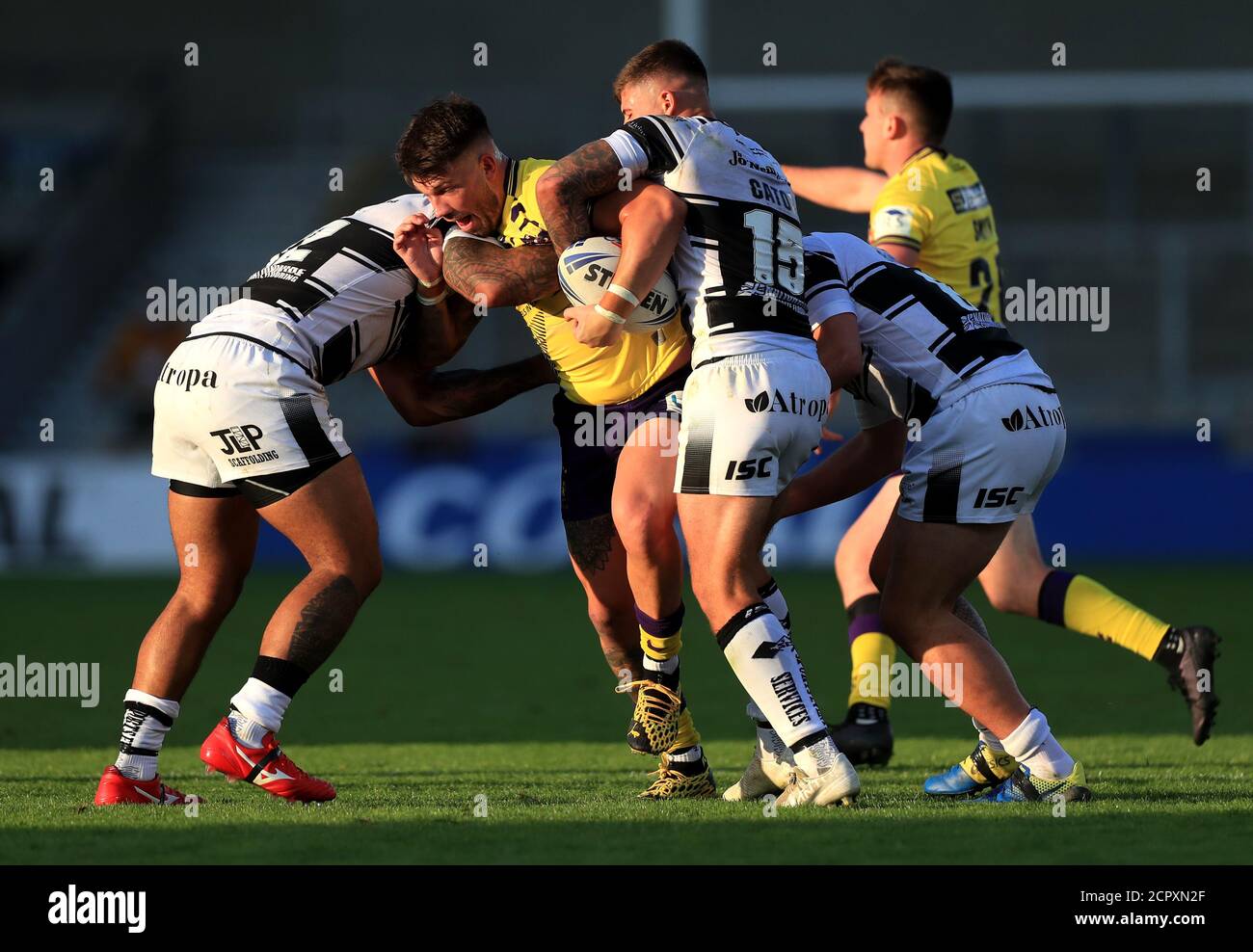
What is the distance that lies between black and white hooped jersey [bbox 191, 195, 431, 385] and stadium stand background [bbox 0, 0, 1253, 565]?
11817 mm

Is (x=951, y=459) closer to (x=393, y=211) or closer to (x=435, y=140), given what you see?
(x=435, y=140)

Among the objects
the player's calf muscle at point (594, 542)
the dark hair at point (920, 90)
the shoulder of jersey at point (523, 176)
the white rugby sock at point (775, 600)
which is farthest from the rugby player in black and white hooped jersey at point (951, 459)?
the dark hair at point (920, 90)

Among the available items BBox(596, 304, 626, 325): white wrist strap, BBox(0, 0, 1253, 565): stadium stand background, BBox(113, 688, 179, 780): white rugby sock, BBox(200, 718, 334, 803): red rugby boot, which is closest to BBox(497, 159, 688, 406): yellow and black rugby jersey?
BBox(596, 304, 626, 325): white wrist strap

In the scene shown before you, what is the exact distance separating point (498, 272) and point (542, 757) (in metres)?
2.25

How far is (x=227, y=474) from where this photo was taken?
5586mm

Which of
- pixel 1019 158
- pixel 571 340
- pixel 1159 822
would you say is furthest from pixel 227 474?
pixel 1019 158

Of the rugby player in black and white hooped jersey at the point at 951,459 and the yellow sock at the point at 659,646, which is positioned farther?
the yellow sock at the point at 659,646

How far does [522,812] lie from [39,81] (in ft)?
73.7

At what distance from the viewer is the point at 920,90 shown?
7.20 m

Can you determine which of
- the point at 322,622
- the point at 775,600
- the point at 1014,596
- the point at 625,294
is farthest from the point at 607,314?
the point at 1014,596

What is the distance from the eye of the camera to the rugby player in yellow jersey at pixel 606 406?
220 inches

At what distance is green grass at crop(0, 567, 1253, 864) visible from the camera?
4742 millimetres

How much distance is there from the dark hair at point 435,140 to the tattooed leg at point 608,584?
1.35 metres

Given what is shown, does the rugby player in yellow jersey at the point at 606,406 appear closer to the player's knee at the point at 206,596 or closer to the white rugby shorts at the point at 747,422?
the white rugby shorts at the point at 747,422
